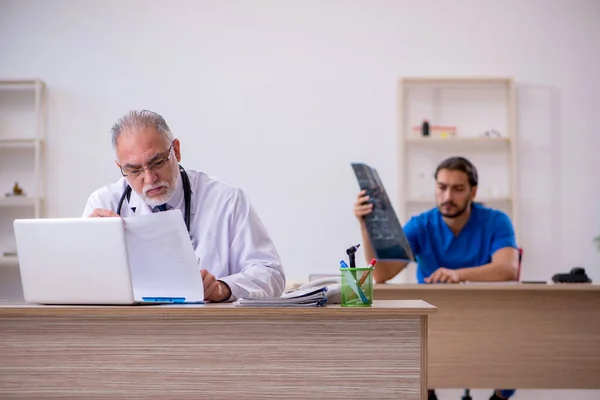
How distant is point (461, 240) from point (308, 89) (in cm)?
198

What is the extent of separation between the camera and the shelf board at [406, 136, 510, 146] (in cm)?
514

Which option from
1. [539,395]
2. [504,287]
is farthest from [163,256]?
[539,395]

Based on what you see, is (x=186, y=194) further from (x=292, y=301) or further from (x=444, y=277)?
(x=444, y=277)

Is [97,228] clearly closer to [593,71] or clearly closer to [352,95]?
[352,95]

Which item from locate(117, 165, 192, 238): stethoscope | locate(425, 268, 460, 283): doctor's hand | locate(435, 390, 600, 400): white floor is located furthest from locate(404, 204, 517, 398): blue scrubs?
locate(117, 165, 192, 238): stethoscope

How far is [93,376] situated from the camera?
1819 mm

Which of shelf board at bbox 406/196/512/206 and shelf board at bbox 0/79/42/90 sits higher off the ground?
shelf board at bbox 0/79/42/90

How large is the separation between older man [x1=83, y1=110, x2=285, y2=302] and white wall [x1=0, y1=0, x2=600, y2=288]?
108 inches

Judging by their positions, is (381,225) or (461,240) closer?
(381,225)

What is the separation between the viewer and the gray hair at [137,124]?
2.43m

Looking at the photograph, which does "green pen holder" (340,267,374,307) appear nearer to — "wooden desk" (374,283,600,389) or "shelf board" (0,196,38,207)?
"wooden desk" (374,283,600,389)

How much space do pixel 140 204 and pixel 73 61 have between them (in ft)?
10.8

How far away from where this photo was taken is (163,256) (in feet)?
6.41

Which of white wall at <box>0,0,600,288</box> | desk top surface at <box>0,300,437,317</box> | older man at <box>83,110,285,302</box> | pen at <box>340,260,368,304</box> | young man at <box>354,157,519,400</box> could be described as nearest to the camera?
desk top surface at <box>0,300,437,317</box>
